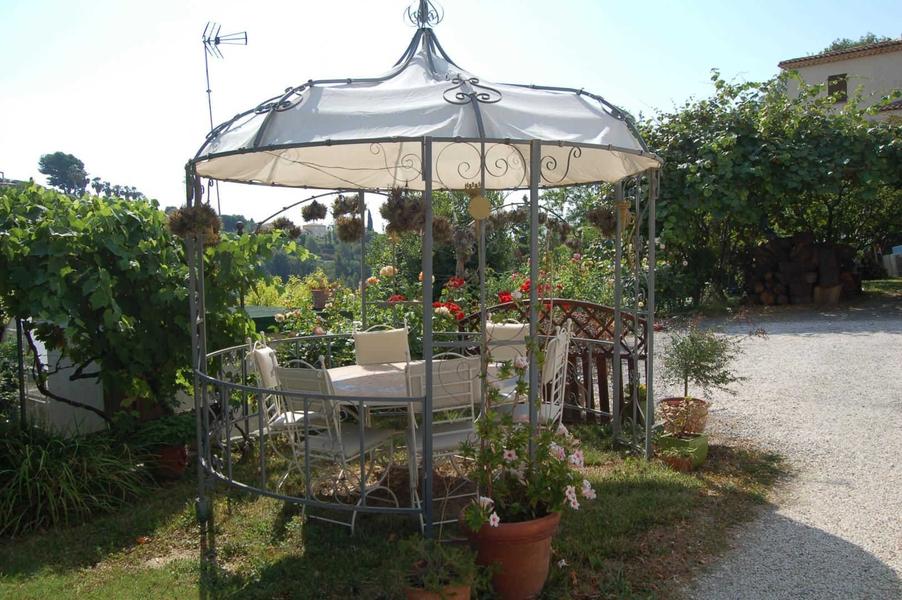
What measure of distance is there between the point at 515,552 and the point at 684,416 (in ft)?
8.80

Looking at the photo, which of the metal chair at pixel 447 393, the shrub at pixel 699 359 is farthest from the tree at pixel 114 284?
the shrub at pixel 699 359

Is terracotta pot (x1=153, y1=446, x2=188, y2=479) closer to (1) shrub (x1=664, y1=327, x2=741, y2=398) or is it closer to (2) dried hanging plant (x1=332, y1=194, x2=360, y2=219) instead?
(2) dried hanging plant (x1=332, y1=194, x2=360, y2=219)

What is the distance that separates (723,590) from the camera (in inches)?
133

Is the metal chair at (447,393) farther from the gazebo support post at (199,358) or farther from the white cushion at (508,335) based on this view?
the white cushion at (508,335)

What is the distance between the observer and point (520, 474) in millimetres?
3391

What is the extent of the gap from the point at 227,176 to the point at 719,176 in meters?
9.90

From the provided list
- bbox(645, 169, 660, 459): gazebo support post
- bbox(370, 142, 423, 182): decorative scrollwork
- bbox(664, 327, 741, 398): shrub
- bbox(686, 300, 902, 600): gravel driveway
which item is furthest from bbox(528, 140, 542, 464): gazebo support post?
bbox(664, 327, 741, 398): shrub

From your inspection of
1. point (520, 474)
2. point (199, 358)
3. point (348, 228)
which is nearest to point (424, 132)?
point (520, 474)

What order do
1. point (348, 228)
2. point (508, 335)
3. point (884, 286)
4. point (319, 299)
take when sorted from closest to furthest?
point (508, 335) → point (348, 228) → point (319, 299) → point (884, 286)

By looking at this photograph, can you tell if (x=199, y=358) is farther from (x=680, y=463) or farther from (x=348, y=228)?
(x=680, y=463)

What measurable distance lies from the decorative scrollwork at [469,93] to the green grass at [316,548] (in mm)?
2335

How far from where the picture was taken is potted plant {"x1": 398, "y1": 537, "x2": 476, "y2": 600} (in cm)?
282

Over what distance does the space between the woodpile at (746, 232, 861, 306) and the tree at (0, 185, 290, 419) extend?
450 inches

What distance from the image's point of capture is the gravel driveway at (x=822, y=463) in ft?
11.5
